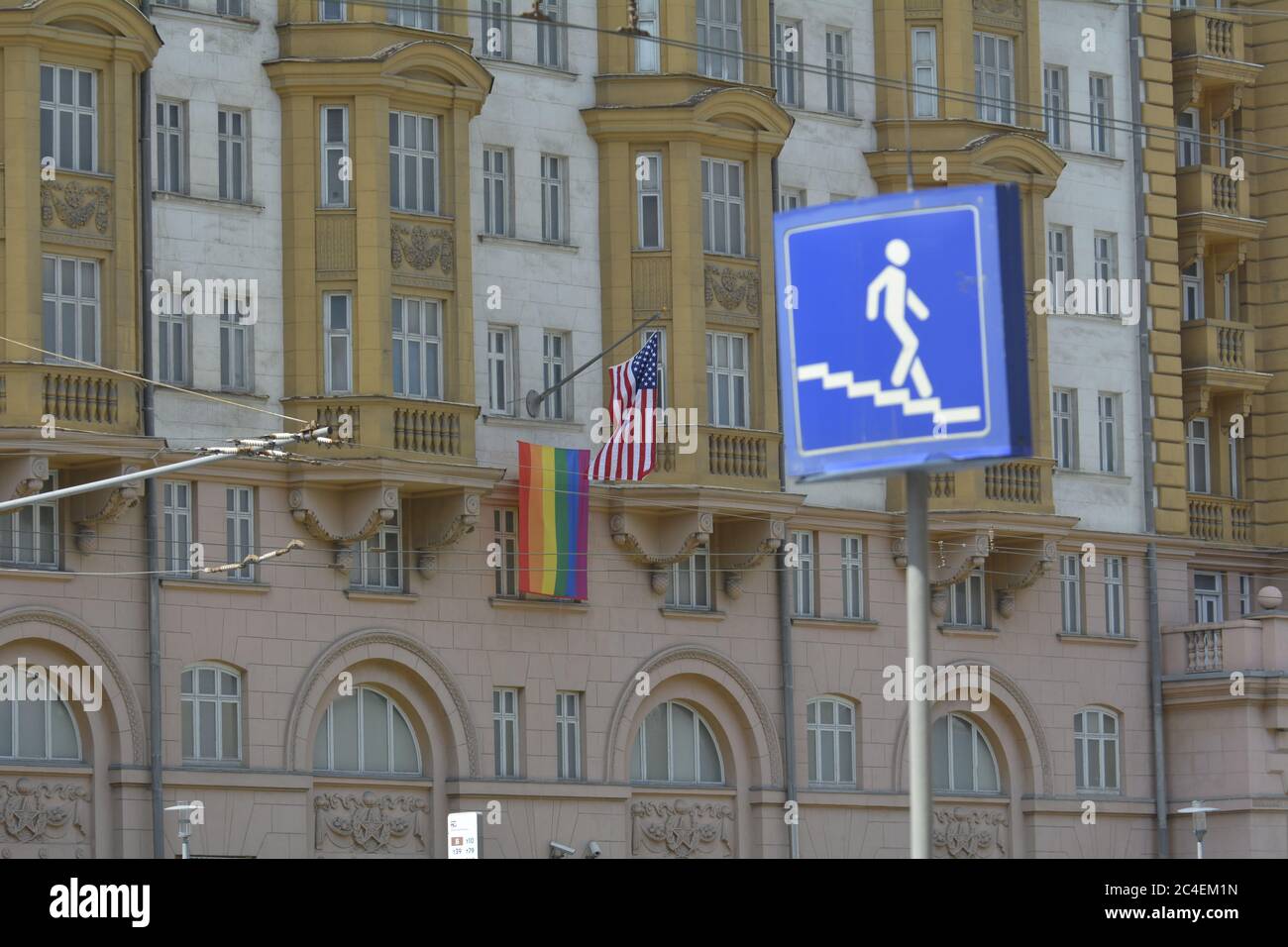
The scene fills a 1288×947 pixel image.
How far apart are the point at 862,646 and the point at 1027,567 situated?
443 cm

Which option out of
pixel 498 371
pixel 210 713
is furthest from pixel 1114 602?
pixel 210 713

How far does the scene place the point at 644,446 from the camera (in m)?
54.5

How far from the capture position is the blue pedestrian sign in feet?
62.4

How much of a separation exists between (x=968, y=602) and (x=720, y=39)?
12.8 metres

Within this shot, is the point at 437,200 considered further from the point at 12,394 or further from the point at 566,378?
the point at 12,394

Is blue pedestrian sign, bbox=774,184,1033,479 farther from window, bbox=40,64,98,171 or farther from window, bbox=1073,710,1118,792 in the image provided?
window, bbox=1073,710,1118,792

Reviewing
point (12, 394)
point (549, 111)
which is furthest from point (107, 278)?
point (549, 111)

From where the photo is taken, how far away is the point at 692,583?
59.0m

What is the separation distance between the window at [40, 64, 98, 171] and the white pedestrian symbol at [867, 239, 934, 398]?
33480 millimetres

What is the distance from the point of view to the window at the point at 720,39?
59.3 metres

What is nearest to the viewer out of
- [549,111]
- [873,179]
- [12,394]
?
[12,394]

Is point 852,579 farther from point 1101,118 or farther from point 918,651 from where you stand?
point 918,651

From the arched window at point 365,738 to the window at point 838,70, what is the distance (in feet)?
52.7

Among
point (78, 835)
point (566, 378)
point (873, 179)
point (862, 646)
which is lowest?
point (78, 835)
